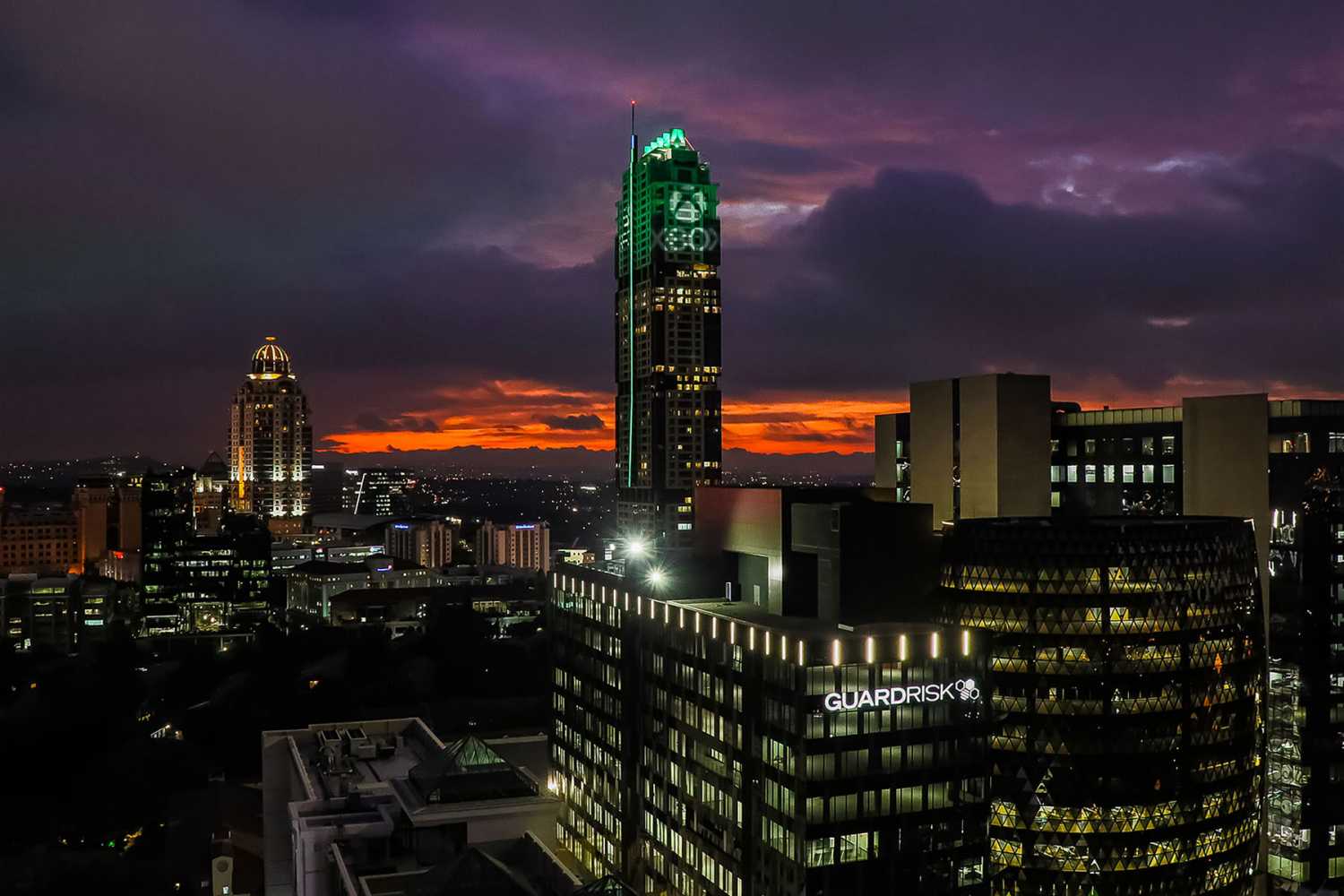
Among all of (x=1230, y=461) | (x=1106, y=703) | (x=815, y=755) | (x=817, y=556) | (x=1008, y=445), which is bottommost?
(x=815, y=755)

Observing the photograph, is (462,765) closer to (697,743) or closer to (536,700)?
(697,743)

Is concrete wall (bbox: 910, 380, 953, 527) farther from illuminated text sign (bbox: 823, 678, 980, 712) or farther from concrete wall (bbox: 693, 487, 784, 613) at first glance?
illuminated text sign (bbox: 823, 678, 980, 712)

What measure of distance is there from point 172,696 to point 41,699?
33.2 metres

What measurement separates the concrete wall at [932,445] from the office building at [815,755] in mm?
40071

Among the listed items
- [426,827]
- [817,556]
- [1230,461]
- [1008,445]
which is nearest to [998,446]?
[1008,445]

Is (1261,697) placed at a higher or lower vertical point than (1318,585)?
lower

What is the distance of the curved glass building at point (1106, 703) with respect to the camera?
84.8 metres

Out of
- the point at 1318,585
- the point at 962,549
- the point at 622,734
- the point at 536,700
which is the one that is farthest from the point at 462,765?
the point at 536,700

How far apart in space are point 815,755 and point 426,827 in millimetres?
22466

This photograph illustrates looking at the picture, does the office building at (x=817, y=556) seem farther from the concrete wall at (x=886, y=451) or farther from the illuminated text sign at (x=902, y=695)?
the concrete wall at (x=886, y=451)

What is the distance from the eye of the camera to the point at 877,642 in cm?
7056

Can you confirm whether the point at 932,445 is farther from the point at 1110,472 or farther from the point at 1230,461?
the point at 1230,461

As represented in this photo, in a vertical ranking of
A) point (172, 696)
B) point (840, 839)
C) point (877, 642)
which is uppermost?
point (877, 642)

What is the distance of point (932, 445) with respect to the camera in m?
121
